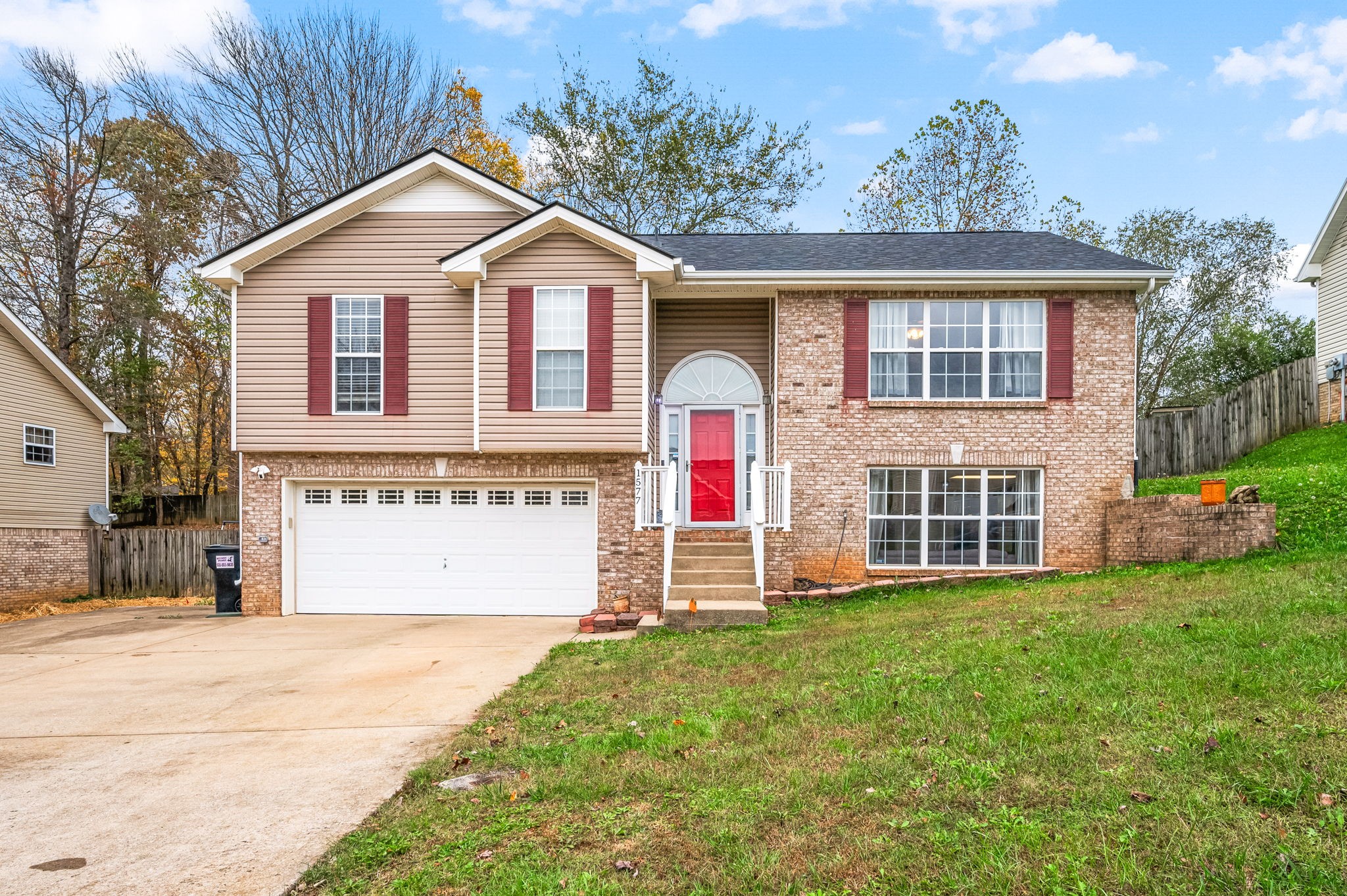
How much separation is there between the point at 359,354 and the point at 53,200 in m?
14.2

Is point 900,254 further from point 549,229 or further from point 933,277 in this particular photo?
point 549,229

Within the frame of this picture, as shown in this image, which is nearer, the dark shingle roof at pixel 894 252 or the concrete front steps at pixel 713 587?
the concrete front steps at pixel 713 587

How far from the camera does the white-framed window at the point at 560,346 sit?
12.7 meters

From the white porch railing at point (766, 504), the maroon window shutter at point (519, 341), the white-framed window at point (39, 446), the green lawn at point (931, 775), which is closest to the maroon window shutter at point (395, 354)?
the maroon window shutter at point (519, 341)

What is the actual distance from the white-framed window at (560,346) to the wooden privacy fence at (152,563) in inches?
383

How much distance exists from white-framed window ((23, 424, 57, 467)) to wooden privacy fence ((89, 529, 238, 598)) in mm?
1827

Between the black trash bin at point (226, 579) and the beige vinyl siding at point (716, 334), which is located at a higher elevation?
the beige vinyl siding at point (716, 334)

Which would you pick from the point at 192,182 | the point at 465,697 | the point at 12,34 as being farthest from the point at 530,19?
the point at 465,697

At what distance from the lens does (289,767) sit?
5180 mm

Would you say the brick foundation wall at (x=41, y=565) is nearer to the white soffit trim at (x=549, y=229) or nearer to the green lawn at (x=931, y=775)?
the white soffit trim at (x=549, y=229)

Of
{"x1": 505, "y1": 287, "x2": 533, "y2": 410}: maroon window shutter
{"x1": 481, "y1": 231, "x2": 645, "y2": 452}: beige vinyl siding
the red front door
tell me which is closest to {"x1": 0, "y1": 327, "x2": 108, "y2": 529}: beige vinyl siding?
{"x1": 481, "y1": 231, "x2": 645, "y2": 452}: beige vinyl siding

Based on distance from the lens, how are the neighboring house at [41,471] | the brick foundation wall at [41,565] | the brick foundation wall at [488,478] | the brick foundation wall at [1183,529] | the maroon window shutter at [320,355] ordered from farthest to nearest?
1. the neighboring house at [41,471]
2. the brick foundation wall at [41,565]
3. the maroon window shutter at [320,355]
4. the brick foundation wall at [488,478]
5. the brick foundation wall at [1183,529]

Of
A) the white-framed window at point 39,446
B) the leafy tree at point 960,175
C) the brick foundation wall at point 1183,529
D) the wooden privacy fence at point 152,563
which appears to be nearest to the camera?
the brick foundation wall at point 1183,529

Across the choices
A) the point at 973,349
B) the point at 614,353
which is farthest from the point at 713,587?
the point at 973,349
